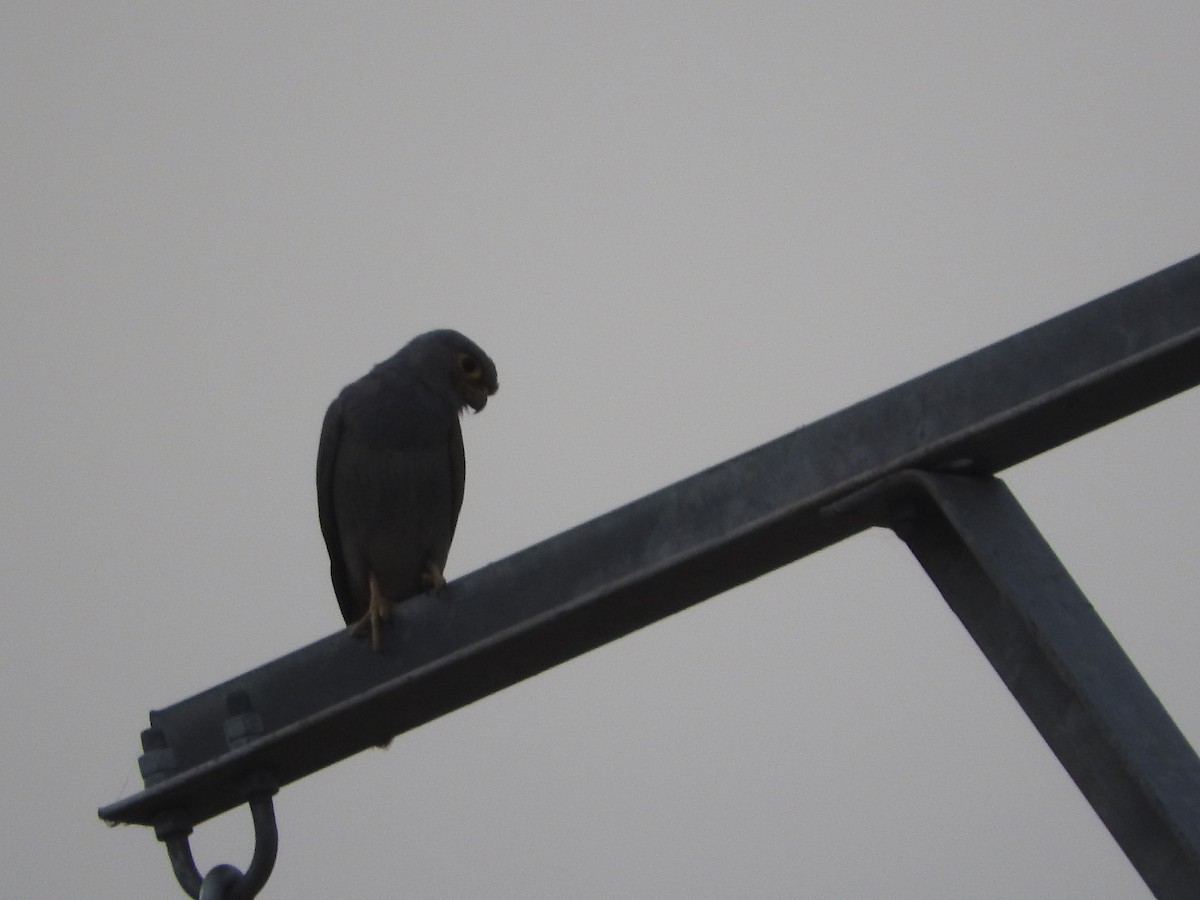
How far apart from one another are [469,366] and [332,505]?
71 cm

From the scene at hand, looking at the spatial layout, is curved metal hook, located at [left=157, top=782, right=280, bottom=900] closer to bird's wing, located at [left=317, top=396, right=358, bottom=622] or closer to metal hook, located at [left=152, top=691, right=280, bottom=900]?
metal hook, located at [left=152, top=691, right=280, bottom=900]

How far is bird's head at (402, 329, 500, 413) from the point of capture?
607 centimetres

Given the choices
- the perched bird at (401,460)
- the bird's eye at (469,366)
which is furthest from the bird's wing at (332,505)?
the bird's eye at (469,366)

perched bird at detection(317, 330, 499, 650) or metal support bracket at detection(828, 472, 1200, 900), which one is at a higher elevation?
perched bird at detection(317, 330, 499, 650)

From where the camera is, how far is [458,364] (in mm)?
6109

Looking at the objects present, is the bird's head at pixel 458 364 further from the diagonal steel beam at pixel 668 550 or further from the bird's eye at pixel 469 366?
the diagonal steel beam at pixel 668 550

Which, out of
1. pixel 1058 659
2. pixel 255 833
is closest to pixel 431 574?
pixel 255 833

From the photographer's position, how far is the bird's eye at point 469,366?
20.1 ft

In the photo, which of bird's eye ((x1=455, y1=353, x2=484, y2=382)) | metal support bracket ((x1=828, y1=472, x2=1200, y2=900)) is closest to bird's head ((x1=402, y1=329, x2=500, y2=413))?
bird's eye ((x1=455, y1=353, x2=484, y2=382))

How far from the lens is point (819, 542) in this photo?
235cm

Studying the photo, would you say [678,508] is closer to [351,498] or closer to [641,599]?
[641,599]

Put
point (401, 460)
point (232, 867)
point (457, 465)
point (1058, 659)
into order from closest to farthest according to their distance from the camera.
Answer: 1. point (1058, 659)
2. point (232, 867)
3. point (401, 460)
4. point (457, 465)

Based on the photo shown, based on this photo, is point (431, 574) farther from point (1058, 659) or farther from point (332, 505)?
point (1058, 659)

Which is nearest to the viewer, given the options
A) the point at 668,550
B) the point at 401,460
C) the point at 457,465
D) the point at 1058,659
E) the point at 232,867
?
the point at 1058,659
